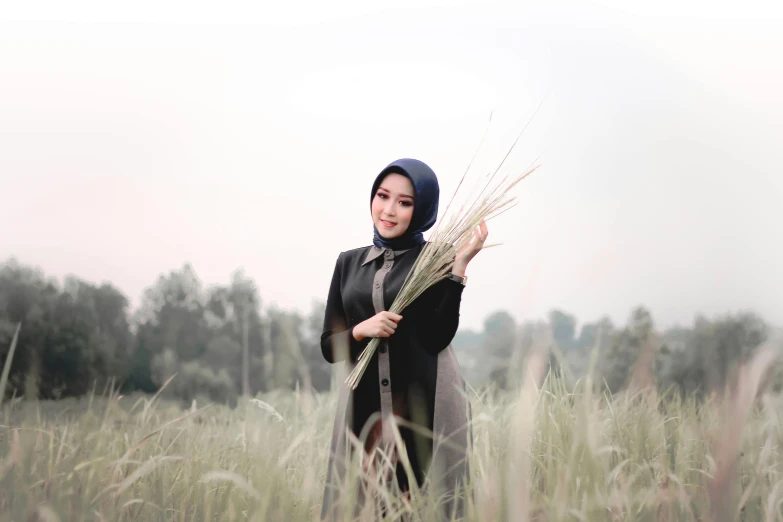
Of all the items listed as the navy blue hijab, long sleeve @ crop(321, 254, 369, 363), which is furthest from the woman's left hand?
long sleeve @ crop(321, 254, 369, 363)

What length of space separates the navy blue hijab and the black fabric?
0.06m

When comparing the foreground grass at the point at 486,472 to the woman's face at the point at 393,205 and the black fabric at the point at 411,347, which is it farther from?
the woman's face at the point at 393,205

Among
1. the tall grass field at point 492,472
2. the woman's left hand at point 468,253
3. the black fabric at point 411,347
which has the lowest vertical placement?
the tall grass field at point 492,472

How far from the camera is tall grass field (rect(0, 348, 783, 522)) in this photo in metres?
1.92

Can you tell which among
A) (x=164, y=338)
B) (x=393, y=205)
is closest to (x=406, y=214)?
(x=393, y=205)

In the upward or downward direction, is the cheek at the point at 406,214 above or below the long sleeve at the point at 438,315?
above

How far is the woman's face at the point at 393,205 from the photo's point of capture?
269cm

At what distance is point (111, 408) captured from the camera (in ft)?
9.59

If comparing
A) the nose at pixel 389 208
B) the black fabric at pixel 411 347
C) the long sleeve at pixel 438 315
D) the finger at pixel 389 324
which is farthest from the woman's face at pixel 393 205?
the finger at pixel 389 324

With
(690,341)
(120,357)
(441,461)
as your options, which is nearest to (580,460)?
(441,461)

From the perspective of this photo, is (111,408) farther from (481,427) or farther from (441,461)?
(481,427)

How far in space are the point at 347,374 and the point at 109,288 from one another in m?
5.10

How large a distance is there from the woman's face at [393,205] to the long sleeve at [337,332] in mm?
294

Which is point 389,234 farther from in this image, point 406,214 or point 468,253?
point 468,253
